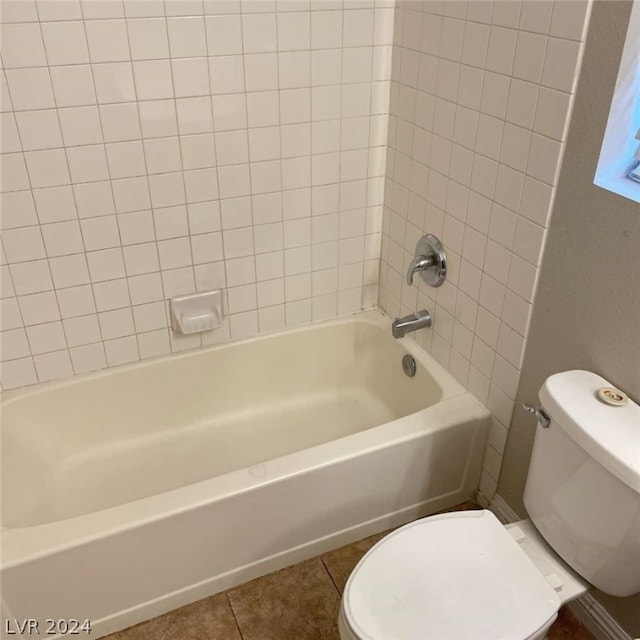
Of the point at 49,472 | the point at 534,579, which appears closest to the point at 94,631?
the point at 49,472

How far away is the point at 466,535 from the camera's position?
1.37 metres

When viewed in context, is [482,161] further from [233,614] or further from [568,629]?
[233,614]

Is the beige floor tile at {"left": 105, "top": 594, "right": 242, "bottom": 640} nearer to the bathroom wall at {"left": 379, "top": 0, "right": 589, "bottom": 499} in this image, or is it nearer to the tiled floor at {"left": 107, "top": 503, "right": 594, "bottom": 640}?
the tiled floor at {"left": 107, "top": 503, "right": 594, "bottom": 640}

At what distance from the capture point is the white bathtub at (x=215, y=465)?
151 centimetres

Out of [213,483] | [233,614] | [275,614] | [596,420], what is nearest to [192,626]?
[233,614]

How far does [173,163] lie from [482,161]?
0.85m

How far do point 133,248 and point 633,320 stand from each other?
4.35ft

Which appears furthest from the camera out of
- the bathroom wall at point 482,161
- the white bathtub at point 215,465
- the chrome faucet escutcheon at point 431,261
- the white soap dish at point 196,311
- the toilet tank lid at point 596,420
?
the white soap dish at point 196,311

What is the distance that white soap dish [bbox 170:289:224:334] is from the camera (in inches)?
77.2

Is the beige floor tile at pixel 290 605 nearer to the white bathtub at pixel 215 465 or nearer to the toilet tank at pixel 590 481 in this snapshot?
the white bathtub at pixel 215 465

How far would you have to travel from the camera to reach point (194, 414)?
83.7 inches

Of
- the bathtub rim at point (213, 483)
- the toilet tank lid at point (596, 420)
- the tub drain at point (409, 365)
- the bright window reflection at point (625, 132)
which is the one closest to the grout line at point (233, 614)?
the bathtub rim at point (213, 483)

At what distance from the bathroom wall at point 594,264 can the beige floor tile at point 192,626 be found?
0.95 m

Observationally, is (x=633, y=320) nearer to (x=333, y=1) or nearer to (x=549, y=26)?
(x=549, y=26)
